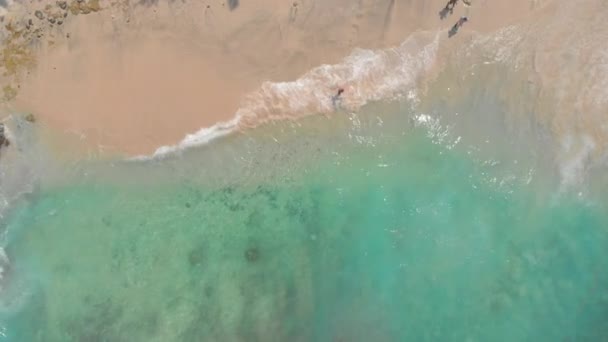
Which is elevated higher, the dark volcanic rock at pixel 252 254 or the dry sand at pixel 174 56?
the dry sand at pixel 174 56

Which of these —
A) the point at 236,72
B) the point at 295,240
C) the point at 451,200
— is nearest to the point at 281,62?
the point at 236,72

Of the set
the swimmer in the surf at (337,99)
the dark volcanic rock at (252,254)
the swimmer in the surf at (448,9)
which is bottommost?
the dark volcanic rock at (252,254)

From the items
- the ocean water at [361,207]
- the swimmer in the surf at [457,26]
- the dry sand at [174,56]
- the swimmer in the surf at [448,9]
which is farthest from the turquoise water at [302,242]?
the swimmer in the surf at [448,9]

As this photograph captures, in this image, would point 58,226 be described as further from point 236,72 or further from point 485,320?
point 485,320

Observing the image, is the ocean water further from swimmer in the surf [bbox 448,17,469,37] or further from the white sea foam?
swimmer in the surf [bbox 448,17,469,37]

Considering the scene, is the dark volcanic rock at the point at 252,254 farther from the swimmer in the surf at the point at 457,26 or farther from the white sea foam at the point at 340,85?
the swimmer in the surf at the point at 457,26
